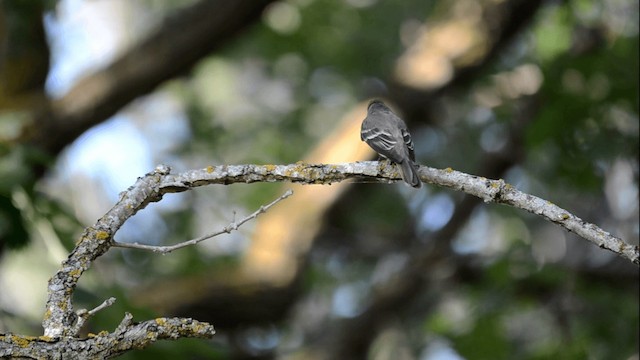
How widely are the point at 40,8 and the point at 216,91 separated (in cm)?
738

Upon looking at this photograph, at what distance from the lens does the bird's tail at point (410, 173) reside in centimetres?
475

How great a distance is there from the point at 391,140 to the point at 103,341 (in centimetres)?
219

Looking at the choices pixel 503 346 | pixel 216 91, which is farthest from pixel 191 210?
pixel 503 346

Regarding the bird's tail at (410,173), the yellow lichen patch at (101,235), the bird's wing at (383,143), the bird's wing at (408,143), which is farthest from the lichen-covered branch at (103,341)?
the bird's wing at (408,143)

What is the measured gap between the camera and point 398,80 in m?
11.1

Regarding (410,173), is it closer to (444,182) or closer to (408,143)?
(444,182)

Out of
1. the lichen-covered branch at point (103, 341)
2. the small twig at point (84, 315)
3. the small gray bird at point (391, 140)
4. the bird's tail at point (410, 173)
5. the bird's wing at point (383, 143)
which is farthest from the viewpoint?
the bird's wing at point (383, 143)

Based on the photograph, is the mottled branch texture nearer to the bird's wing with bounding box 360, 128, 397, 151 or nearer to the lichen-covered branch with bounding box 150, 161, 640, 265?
the lichen-covered branch with bounding box 150, 161, 640, 265

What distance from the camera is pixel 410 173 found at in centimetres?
484

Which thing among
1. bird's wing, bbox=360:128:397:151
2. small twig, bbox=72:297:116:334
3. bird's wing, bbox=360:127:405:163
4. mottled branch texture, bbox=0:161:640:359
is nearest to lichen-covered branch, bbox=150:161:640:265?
mottled branch texture, bbox=0:161:640:359

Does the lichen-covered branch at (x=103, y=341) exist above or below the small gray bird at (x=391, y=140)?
below

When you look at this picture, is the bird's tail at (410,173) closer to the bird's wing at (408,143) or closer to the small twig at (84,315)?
the bird's wing at (408,143)

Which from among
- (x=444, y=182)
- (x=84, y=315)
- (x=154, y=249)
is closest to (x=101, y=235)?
(x=154, y=249)

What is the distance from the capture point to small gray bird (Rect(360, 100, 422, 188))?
488 cm
